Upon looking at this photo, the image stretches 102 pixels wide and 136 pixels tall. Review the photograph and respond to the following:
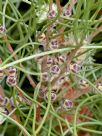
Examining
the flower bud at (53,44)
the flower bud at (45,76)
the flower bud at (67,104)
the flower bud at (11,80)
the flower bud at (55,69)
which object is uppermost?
the flower bud at (53,44)

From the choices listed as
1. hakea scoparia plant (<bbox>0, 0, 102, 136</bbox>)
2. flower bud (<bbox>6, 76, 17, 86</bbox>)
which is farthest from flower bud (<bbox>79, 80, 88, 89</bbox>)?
flower bud (<bbox>6, 76, 17, 86</bbox>)

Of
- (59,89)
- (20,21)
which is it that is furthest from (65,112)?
(20,21)

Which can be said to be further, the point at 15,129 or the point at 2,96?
the point at 15,129

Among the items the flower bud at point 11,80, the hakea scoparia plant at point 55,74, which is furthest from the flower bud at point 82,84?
the flower bud at point 11,80

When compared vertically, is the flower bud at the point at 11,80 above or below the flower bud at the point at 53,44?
below

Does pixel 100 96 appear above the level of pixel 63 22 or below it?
below

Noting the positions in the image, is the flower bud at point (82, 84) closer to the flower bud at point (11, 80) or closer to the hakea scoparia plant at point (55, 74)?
the hakea scoparia plant at point (55, 74)

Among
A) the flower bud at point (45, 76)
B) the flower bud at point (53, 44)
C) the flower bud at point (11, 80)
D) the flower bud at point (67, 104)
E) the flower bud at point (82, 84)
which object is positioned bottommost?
the flower bud at point (67, 104)

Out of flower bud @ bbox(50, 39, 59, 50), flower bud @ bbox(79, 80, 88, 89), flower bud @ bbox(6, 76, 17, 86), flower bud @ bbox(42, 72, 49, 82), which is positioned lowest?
flower bud @ bbox(79, 80, 88, 89)

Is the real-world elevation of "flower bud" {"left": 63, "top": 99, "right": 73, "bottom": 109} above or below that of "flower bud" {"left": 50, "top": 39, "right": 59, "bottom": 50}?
below

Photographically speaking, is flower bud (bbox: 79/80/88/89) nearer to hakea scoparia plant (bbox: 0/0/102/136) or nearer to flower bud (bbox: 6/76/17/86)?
hakea scoparia plant (bbox: 0/0/102/136)

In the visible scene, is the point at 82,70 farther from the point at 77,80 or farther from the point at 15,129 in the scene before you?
the point at 15,129
